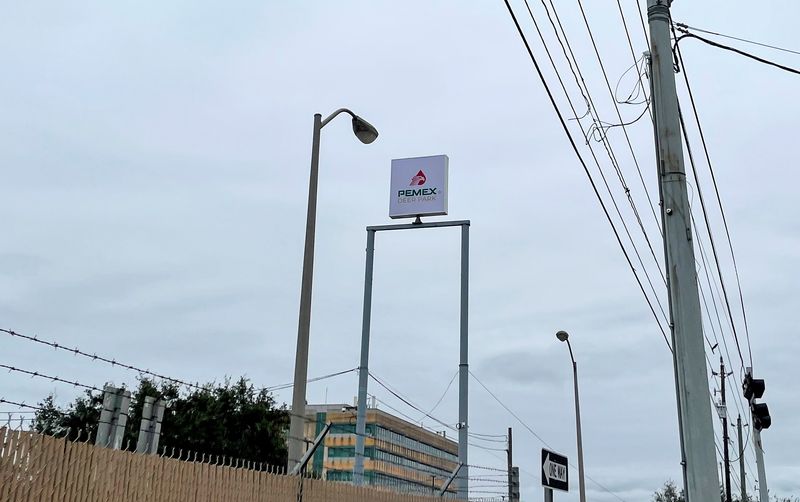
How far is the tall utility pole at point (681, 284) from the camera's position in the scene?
7285 millimetres

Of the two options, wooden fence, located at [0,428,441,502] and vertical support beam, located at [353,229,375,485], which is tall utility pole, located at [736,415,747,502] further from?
wooden fence, located at [0,428,441,502]

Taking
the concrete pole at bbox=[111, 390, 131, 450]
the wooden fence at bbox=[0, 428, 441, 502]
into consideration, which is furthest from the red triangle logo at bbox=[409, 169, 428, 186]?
the concrete pole at bbox=[111, 390, 131, 450]

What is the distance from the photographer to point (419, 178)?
35.2 m

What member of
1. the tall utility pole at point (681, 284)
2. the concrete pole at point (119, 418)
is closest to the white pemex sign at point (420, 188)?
the tall utility pole at point (681, 284)

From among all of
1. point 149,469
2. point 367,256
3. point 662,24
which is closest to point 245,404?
point 367,256

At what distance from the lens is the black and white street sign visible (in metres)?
11.6

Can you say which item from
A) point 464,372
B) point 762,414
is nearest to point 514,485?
point 762,414

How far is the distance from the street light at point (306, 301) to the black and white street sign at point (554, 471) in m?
3.46

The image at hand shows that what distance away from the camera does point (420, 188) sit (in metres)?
35.0

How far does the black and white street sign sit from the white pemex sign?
22.4m

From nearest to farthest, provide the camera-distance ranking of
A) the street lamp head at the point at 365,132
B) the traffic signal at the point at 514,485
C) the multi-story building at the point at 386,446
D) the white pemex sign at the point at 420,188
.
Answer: the street lamp head at the point at 365,132, the traffic signal at the point at 514,485, the white pemex sign at the point at 420,188, the multi-story building at the point at 386,446

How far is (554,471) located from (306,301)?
439 cm

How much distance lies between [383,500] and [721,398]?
28.5m

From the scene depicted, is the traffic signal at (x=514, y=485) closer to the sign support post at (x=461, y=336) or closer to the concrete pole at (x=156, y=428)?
the concrete pole at (x=156, y=428)
